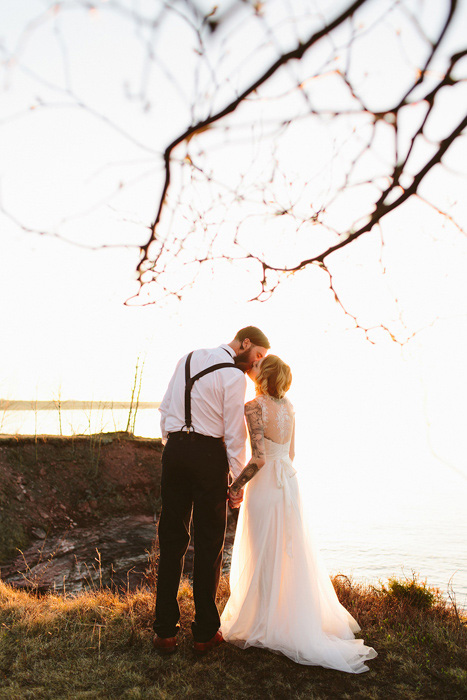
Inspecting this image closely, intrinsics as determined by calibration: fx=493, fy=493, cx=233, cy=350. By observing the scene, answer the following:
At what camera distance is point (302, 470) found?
87.9 ft

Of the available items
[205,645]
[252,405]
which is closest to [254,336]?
[252,405]

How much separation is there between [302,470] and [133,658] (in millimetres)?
24230

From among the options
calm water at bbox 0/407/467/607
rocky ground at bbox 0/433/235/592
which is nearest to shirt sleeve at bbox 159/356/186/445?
calm water at bbox 0/407/467/607

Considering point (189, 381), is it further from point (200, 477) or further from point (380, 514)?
point (380, 514)

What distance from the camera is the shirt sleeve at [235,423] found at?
337 cm

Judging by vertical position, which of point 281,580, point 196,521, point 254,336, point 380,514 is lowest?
point 380,514

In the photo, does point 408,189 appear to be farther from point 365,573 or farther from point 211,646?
point 365,573

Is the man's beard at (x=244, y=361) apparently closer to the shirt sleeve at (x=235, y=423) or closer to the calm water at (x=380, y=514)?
the shirt sleeve at (x=235, y=423)

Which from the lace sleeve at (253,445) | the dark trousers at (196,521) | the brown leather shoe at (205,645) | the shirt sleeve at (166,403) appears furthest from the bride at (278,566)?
the shirt sleeve at (166,403)

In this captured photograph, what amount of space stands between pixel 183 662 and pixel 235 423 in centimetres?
162

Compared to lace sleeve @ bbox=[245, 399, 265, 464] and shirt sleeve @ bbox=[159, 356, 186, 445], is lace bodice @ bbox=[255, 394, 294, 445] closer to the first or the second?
lace sleeve @ bbox=[245, 399, 265, 464]

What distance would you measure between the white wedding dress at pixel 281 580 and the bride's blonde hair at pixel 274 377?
0.23 ft

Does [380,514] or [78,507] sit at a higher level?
[78,507]

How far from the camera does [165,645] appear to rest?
134 inches
